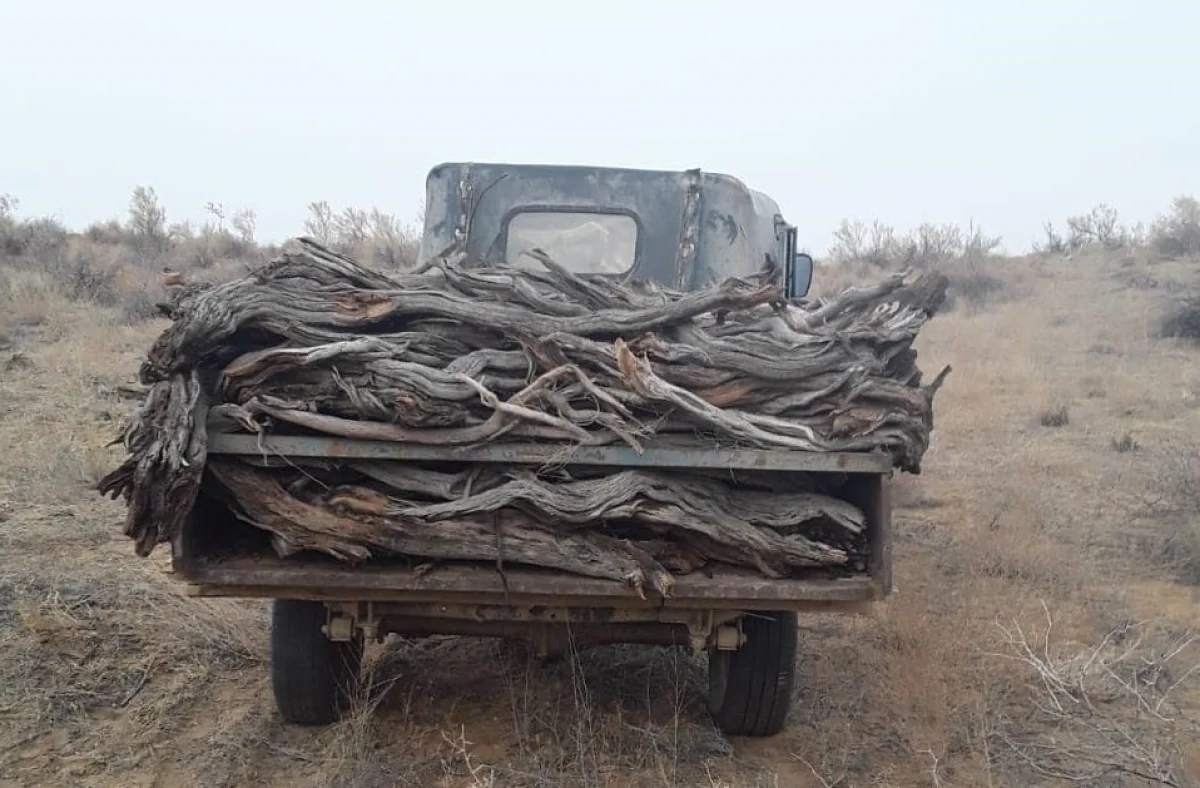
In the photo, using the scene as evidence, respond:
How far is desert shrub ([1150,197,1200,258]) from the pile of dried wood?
72.9 feet

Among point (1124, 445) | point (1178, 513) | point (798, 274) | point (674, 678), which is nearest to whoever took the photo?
point (674, 678)

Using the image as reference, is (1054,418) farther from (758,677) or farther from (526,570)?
(526,570)

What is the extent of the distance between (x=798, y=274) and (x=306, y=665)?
3407 millimetres

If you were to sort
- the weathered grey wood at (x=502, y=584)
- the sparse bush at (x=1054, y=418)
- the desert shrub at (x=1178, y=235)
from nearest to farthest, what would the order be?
the weathered grey wood at (x=502, y=584), the sparse bush at (x=1054, y=418), the desert shrub at (x=1178, y=235)

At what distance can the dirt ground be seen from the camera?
12.9 feet

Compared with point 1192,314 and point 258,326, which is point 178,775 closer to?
point 258,326

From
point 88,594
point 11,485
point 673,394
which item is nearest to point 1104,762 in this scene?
point 673,394

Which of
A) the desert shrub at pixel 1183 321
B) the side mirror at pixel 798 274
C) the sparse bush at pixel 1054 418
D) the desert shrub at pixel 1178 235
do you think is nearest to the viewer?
the side mirror at pixel 798 274

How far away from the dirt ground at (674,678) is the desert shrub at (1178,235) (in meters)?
16.5

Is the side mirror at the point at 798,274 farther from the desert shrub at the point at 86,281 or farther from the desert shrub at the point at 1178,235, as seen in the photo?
the desert shrub at the point at 1178,235

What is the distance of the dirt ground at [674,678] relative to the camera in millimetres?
3939

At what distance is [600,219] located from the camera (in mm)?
5719

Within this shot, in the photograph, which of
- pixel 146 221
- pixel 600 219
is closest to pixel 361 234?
pixel 146 221

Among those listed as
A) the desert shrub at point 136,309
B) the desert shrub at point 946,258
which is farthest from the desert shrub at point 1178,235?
the desert shrub at point 136,309
